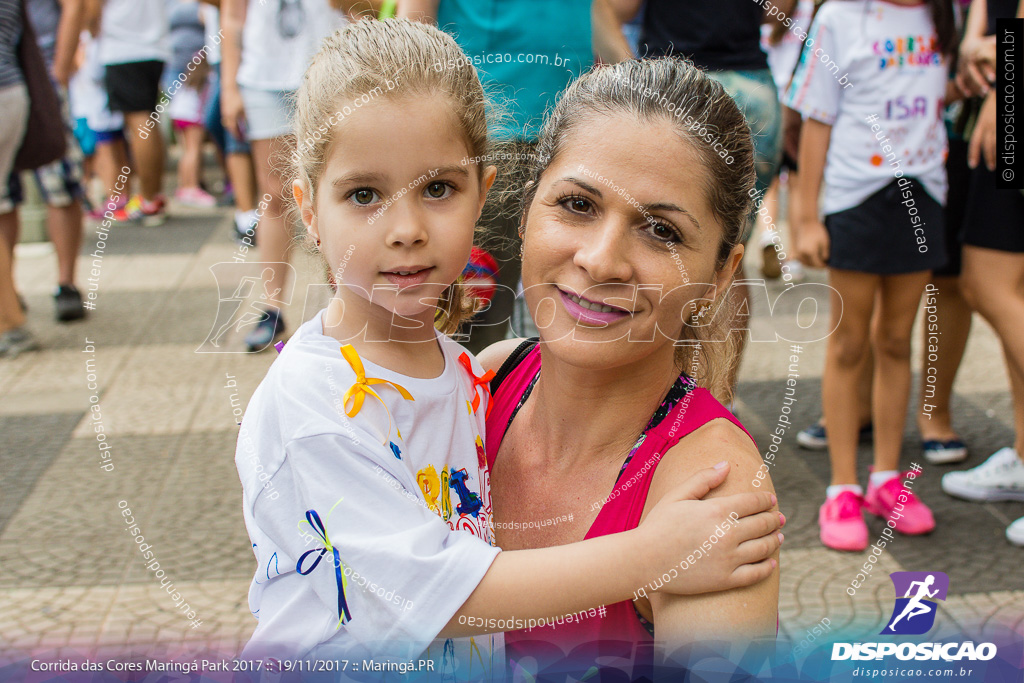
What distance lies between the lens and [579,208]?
1.46 meters

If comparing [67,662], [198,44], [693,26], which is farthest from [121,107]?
[67,662]

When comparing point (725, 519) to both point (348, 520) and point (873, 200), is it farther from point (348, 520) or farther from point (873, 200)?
point (873, 200)

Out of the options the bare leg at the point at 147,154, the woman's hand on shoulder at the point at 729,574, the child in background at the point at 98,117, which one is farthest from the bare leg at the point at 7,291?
the woman's hand on shoulder at the point at 729,574

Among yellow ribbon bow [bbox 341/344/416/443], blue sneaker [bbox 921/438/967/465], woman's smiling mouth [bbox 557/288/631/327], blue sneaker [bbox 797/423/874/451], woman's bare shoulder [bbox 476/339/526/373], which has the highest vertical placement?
woman's smiling mouth [bbox 557/288/631/327]

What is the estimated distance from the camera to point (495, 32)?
248 centimetres

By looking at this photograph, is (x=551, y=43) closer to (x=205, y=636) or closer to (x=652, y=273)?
(x=652, y=273)

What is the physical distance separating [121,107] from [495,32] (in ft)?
17.4

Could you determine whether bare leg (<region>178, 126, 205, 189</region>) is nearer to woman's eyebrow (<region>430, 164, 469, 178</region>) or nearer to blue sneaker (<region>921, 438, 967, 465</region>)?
blue sneaker (<region>921, 438, 967, 465</region>)

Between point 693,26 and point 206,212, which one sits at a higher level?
point 693,26

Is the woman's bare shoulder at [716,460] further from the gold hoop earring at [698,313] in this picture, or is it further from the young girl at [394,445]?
the gold hoop earring at [698,313]

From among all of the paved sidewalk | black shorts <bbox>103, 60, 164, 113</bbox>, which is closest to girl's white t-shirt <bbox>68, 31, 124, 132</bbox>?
black shorts <bbox>103, 60, 164, 113</bbox>

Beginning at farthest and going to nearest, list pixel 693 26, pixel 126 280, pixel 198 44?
1. pixel 198 44
2. pixel 126 280
3. pixel 693 26

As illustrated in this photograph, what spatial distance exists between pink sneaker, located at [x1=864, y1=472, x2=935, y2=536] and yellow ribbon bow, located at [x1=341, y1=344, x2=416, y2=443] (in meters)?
2.29

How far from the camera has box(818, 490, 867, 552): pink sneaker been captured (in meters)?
2.96
